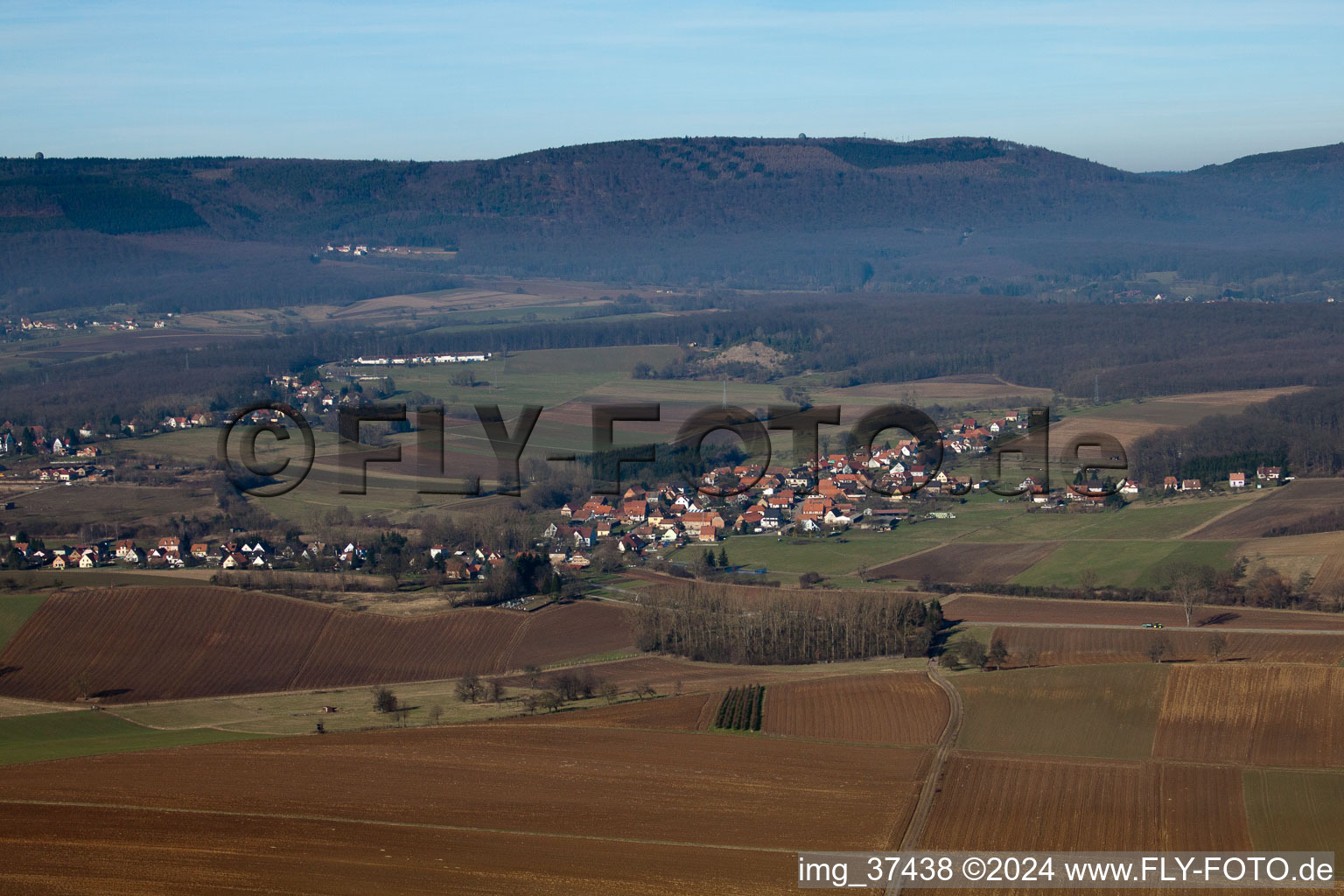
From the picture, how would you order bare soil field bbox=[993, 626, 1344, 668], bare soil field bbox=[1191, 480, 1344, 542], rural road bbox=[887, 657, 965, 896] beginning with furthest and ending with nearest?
bare soil field bbox=[1191, 480, 1344, 542]
bare soil field bbox=[993, 626, 1344, 668]
rural road bbox=[887, 657, 965, 896]

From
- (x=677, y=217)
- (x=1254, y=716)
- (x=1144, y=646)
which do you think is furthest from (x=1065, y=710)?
(x=677, y=217)

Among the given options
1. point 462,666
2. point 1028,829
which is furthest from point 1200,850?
point 462,666

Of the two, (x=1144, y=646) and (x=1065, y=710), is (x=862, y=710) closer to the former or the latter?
(x=1065, y=710)

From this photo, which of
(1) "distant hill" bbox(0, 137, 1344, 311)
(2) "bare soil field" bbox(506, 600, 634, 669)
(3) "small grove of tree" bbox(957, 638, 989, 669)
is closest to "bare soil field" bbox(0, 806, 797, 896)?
(3) "small grove of tree" bbox(957, 638, 989, 669)

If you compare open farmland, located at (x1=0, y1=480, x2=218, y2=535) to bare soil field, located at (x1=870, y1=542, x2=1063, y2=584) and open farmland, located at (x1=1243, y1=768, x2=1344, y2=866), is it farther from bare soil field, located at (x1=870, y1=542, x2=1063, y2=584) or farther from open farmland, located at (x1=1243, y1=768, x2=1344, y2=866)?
open farmland, located at (x1=1243, y1=768, x2=1344, y2=866)

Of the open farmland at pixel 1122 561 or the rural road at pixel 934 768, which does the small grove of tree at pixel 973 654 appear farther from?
the open farmland at pixel 1122 561

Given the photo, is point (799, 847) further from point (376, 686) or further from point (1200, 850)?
point (376, 686)

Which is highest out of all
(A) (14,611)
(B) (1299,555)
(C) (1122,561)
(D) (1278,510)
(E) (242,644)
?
(D) (1278,510)
